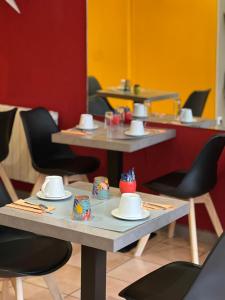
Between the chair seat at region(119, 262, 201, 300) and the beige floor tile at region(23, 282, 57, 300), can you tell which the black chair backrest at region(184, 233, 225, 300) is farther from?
the beige floor tile at region(23, 282, 57, 300)

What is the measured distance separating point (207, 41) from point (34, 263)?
2.06m

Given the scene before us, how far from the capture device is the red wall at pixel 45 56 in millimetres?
4387

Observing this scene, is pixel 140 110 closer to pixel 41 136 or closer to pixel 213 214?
pixel 41 136

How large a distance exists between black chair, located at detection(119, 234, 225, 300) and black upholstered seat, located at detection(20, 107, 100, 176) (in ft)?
5.16

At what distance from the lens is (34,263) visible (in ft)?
8.66

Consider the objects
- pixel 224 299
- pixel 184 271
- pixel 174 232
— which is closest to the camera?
pixel 224 299

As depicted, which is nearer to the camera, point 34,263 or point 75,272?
point 34,263

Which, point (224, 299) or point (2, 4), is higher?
point (2, 4)

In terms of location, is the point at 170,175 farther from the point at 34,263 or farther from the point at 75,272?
the point at 34,263

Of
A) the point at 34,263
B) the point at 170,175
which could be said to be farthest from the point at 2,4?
the point at 34,263

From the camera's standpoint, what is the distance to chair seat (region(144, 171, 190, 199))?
367cm

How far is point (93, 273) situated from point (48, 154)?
195 centimetres

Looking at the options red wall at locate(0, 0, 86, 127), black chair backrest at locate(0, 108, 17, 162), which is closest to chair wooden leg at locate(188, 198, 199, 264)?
red wall at locate(0, 0, 86, 127)

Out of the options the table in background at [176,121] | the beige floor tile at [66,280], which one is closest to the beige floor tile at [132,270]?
the beige floor tile at [66,280]
